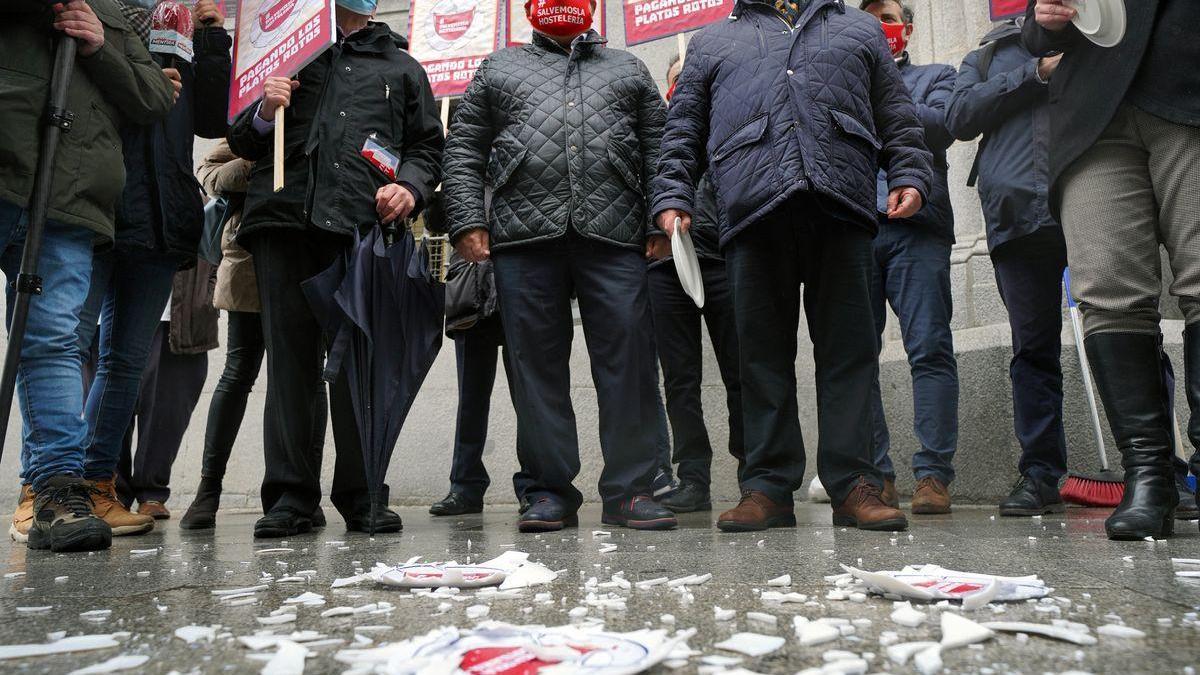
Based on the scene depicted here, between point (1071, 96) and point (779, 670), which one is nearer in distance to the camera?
point (779, 670)

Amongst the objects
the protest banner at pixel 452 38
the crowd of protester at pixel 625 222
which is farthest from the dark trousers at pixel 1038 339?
the protest banner at pixel 452 38

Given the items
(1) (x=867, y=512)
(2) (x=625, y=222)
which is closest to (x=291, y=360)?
(2) (x=625, y=222)

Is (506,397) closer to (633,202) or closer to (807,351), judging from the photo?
(807,351)

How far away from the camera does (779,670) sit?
3.61ft

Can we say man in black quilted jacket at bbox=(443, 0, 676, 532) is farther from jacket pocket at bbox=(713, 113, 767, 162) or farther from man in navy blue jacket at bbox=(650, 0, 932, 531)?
jacket pocket at bbox=(713, 113, 767, 162)

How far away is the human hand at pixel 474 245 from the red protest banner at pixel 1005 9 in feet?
7.01

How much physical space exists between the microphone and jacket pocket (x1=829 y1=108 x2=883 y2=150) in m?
2.30

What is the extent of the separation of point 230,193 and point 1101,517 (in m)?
3.44

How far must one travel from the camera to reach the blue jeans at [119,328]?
3326 millimetres

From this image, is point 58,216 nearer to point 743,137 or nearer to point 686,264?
point 686,264

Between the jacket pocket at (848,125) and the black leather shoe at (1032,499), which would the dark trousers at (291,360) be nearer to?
the jacket pocket at (848,125)

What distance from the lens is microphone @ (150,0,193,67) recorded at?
3.43 m

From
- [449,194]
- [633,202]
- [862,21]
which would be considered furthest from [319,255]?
[862,21]

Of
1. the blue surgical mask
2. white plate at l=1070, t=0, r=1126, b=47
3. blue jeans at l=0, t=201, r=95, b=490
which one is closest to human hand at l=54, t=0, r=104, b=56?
blue jeans at l=0, t=201, r=95, b=490
